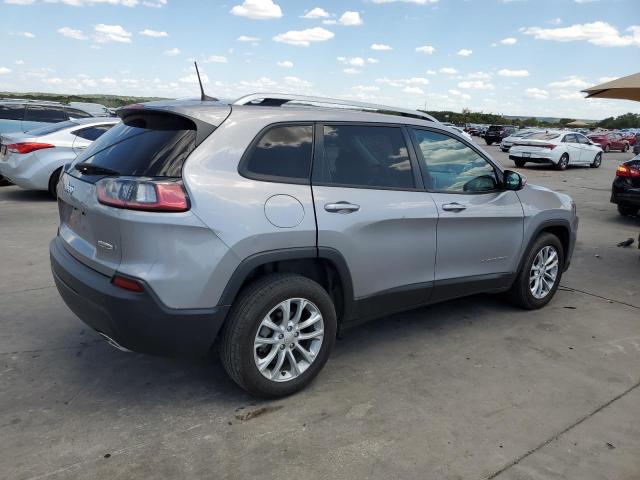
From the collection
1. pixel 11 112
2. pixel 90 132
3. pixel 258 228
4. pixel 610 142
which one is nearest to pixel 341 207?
pixel 258 228

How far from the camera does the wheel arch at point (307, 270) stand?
288cm

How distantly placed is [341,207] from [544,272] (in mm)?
2577

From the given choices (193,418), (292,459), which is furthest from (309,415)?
(193,418)

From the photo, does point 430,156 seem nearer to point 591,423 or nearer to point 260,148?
point 260,148

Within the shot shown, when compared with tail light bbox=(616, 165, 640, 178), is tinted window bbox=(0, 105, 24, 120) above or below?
above

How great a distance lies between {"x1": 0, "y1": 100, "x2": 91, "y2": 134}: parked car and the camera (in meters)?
12.3

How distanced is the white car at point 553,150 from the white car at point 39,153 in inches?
647

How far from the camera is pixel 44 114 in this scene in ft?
41.5

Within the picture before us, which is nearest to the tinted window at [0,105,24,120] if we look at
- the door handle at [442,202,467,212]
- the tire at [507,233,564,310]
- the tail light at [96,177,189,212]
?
the tail light at [96,177,189,212]

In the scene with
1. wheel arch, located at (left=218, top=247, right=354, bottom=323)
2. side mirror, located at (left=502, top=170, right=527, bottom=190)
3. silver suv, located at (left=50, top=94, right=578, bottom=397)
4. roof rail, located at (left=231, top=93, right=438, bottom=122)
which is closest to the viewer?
silver suv, located at (left=50, top=94, right=578, bottom=397)

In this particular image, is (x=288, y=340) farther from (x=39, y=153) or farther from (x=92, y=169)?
(x=39, y=153)

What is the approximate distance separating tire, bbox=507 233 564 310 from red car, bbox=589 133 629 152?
37.5 meters

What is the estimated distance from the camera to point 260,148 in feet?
10.0

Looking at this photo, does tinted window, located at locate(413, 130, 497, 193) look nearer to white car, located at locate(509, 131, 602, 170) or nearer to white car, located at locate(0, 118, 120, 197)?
white car, located at locate(0, 118, 120, 197)
